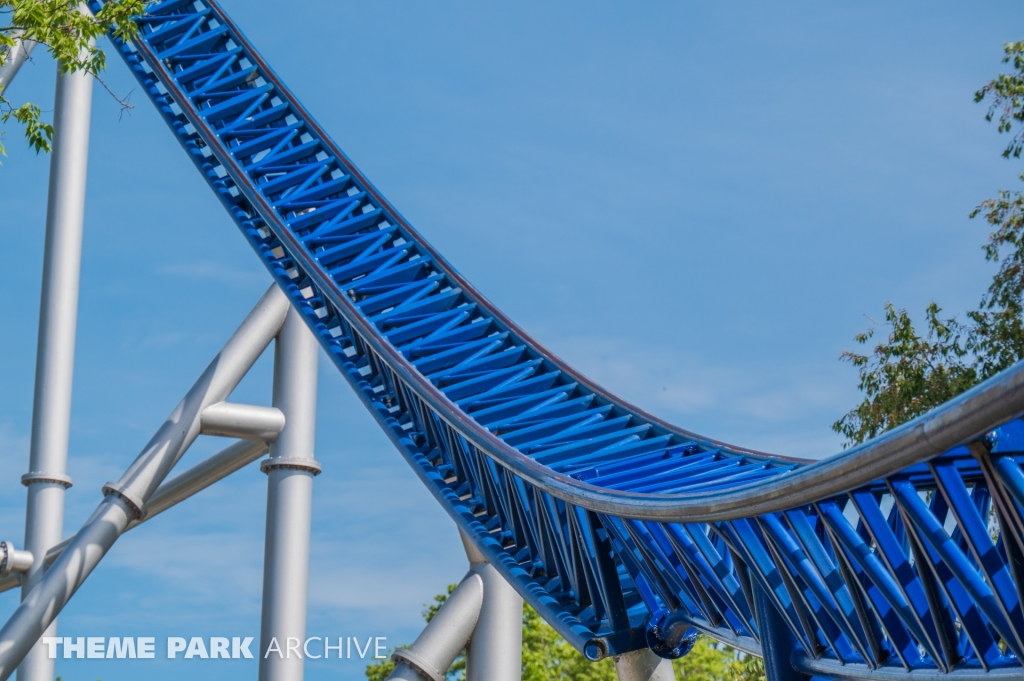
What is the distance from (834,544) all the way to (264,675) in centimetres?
705

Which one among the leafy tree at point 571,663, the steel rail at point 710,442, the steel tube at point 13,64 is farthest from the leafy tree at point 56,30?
the leafy tree at point 571,663

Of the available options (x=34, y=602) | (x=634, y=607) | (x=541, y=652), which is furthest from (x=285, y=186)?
(x=541, y=652)

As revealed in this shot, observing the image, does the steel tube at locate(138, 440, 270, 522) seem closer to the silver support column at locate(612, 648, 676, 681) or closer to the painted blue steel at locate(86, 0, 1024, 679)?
the painted blue steel at locate(86, 0, 1024, 679)

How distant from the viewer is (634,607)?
30.5 ft

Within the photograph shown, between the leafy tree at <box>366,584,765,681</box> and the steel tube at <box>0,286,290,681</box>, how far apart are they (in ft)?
43.0

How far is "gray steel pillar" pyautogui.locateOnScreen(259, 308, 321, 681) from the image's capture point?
1198cm

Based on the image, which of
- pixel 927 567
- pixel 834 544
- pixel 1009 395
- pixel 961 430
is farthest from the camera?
pixel 834 544

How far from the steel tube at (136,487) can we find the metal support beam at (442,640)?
114 inches

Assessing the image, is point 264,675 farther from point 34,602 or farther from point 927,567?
point 927,567

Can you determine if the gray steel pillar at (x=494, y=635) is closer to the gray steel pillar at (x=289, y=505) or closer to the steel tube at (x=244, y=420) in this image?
the gray steel pillar at (x=289, y=505)

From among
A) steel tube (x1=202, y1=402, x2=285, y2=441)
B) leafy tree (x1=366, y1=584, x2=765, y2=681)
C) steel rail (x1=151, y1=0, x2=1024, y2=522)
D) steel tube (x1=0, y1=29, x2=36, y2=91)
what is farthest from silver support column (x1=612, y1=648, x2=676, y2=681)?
leafy tree (x1=366, y1=584, x2=765, y2=681)

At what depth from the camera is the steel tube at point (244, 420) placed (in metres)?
12.7

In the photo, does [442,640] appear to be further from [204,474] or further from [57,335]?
[57,335]

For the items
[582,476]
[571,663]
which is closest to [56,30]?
[582,476]
